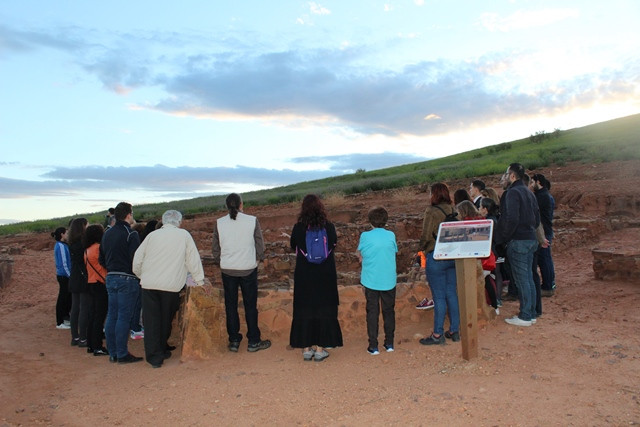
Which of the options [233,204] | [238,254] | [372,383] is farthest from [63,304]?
[372,383]

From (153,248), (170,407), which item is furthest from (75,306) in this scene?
(170,407)

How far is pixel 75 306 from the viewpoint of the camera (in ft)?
25.5

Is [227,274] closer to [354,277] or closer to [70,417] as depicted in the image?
[70,417]

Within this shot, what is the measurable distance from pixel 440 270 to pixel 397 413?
2160 mm

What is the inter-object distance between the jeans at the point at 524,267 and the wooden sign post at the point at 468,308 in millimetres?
1354

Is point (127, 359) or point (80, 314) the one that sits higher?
point (80, 314)

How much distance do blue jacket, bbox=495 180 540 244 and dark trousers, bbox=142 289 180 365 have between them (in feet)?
14.4

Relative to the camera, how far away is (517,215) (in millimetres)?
6570

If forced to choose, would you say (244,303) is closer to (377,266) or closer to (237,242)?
(237,242)

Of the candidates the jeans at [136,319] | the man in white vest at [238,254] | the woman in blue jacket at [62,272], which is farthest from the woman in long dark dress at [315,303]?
the woman in blue jacket at [62,272]

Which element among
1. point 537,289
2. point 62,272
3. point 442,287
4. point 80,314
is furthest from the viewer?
point 62,272

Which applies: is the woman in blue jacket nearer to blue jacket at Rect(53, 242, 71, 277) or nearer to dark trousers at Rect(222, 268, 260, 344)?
blue jacket at Rect(53, 242, 71, 277)

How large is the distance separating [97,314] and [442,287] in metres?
4.83

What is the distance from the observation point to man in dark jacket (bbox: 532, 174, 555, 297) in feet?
27.0
